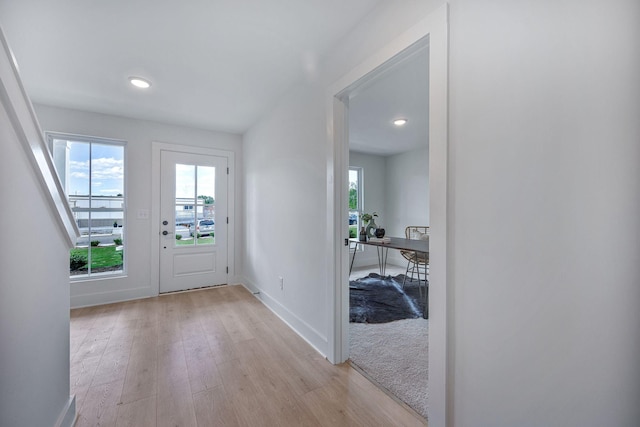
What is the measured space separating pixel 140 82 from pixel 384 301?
137 inches

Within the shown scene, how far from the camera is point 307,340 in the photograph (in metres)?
2.29

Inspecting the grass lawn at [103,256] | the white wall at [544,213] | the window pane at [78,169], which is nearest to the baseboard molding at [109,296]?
the grass lawn at [103,256]

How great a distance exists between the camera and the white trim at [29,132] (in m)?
0.89

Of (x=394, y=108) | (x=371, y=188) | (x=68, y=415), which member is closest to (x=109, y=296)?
(x=68, y=415)

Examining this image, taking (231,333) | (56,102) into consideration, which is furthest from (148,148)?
(231,333)

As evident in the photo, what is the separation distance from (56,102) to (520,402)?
14.9 ft

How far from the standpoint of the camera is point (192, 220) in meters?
3.76

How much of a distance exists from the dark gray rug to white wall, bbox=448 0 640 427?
166 centimetres

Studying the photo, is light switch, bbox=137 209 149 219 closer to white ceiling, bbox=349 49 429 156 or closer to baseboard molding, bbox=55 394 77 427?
baseboard molding, bbox=55 394 77 427

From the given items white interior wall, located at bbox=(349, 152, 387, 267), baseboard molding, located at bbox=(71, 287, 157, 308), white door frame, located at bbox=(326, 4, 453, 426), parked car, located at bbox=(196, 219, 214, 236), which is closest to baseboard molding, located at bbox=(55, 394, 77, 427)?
white door frame, located at bbox=(326, 4, 453, 426)

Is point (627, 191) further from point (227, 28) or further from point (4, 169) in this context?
point (227, 28)

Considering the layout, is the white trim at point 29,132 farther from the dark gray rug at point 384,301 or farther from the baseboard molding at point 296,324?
the dark gray rug at point 384,301

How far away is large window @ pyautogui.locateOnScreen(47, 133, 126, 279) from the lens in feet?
10.3

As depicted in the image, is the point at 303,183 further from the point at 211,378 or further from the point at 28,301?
the point at 28,301
